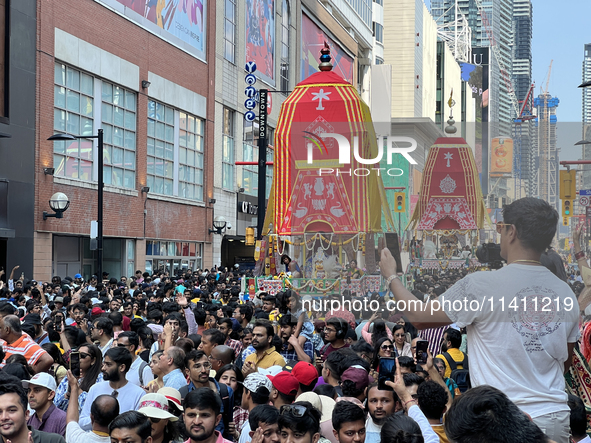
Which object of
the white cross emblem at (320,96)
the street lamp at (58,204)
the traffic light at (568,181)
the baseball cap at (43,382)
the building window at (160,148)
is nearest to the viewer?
the baseball cap at (43,382)

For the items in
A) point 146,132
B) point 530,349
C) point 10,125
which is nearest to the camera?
point 530,349

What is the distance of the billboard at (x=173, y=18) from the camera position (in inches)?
1321

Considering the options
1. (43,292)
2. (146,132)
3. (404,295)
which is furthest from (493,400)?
(146,132)

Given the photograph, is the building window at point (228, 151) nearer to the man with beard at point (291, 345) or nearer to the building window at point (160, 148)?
the building window at point (160, 148)

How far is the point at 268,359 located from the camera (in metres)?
8.19

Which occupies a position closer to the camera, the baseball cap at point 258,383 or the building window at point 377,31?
the baseball cap at point 258,383

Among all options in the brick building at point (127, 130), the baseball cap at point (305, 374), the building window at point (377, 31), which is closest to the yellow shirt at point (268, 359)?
the baseball cap at point (305, 374)

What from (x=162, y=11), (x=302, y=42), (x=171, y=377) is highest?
(x=302, y=42)

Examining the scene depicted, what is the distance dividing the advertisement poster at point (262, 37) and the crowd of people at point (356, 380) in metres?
38.8

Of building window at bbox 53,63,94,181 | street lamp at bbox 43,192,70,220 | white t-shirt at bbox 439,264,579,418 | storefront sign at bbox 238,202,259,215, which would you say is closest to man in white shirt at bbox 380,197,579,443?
white t-shirt at bbox 439,264,579,418

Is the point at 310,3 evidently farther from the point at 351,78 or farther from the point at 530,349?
the point at 530,349

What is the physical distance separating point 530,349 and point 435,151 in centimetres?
1182

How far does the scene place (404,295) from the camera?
13.9ft

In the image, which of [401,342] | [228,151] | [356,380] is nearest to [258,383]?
[356,380]
